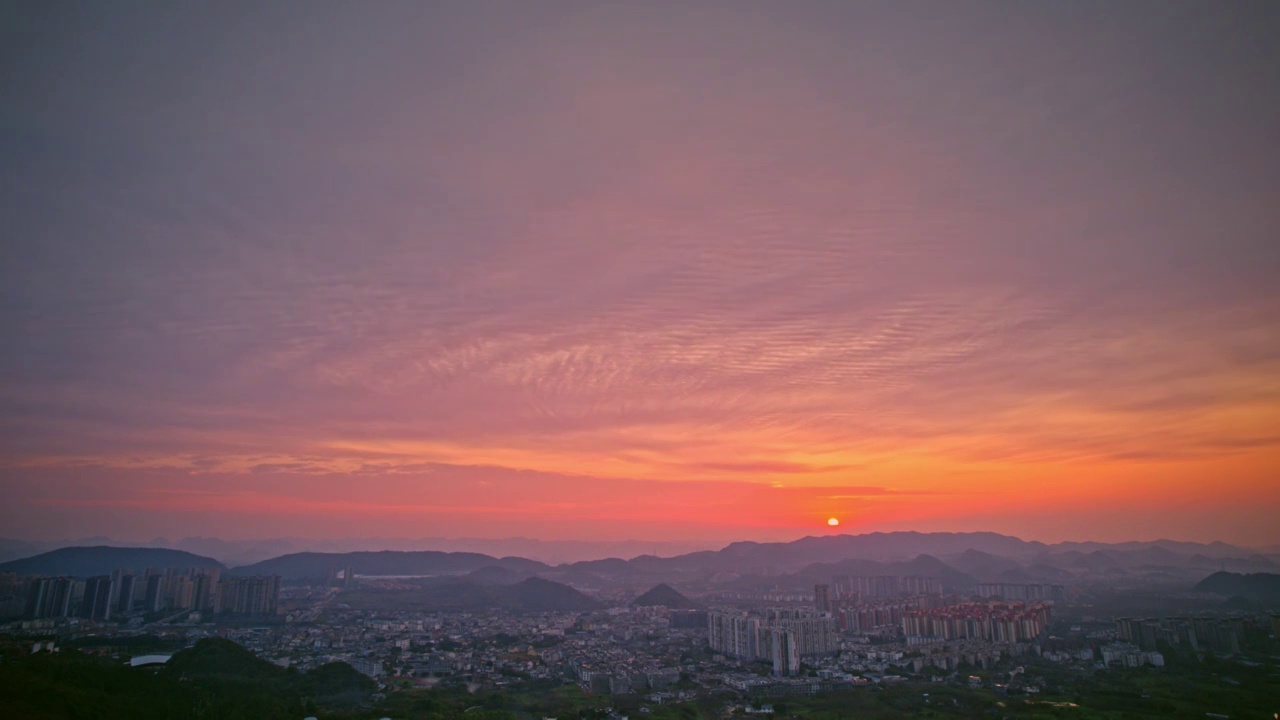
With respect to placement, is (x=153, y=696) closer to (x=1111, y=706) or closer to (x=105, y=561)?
(x=1111, y=706)

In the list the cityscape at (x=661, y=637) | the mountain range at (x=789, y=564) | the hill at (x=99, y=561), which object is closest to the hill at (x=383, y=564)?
the mountain range at (x=789, y=564)

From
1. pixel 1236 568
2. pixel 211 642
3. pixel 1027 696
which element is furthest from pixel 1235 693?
pixel 1236 568

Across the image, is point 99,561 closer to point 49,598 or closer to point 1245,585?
point 49,598

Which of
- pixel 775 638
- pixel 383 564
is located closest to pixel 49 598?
pixel 775 638

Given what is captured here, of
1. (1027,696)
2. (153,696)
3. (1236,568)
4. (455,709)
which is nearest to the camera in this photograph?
(153,696)

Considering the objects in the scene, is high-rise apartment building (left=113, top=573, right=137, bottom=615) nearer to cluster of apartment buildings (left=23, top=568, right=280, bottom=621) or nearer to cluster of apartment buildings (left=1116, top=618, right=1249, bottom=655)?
cluster of apartment buildings (left=23, top=568, right=280, bottom=621)
